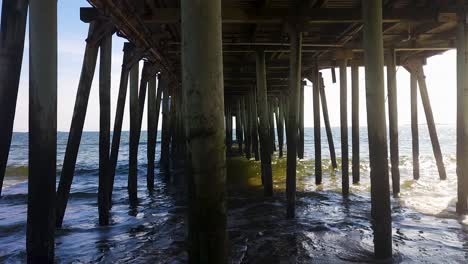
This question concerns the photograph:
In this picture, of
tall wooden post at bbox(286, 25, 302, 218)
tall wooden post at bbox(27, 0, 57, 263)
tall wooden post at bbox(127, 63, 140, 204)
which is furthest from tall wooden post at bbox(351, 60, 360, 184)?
tall wooden post at bbox(27, 0, 57, 263)

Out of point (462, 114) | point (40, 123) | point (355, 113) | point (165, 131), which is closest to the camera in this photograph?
point (40, 123)

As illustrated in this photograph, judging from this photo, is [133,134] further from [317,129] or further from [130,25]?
[317,129]

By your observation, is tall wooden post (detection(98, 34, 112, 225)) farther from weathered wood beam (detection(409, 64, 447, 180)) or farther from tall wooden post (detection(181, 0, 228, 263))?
weathered wood beam (detection(409, 64, 447, 180))

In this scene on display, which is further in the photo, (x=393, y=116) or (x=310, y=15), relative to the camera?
(x=393, y=116)

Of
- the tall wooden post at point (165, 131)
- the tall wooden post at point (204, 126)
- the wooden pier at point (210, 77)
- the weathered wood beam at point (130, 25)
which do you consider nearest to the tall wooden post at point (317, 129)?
the wooden pier at point (210, 77)

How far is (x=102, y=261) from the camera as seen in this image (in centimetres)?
509

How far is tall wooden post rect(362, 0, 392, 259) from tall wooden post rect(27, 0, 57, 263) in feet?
11.3

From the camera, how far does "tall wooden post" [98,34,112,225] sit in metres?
6.54

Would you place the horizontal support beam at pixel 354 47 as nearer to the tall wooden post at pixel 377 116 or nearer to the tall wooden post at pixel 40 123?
the tall wooden post at pixel 377 116

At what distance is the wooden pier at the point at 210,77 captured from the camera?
276cm

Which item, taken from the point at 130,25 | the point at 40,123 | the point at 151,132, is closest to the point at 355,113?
the point at 151,132

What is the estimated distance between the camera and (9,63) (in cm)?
394

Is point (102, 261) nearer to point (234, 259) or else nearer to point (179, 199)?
point (234, 259)

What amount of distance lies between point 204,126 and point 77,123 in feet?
12.7
